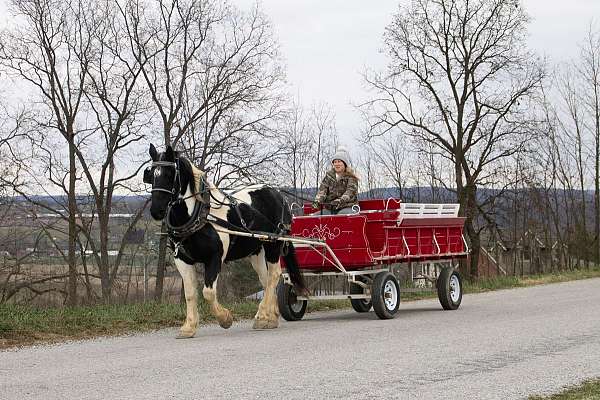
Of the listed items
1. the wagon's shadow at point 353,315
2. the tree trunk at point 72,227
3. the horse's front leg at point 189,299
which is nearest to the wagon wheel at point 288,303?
the wagon's shadow at point 353,315

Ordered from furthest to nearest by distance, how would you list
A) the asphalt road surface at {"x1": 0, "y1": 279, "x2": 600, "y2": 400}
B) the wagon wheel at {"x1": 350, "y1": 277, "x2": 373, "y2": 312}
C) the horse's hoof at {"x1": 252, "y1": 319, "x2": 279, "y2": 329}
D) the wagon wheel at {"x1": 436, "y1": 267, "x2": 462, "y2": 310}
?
the wagon wheel at {"x1": 436, "y1": 267, "x2": 462, "y2": 310}
the wagon wheel at {"x1": 350, "y1": 277, "x2": 373, "y2": 312}
the horse's hoof at {"x1": 252, "y1": 319, "x2": 279, "y2": 329}
the asphalt road surface at {"x1": 0, "y1": 279, "x2": 600, "y2": 400}

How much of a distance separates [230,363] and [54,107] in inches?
964

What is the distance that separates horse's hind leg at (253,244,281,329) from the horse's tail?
0.44 m

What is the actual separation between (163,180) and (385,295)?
438 centimetres

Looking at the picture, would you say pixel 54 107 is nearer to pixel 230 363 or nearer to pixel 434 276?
pixel 434 276

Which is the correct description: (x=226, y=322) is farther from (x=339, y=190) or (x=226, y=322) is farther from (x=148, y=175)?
(x=339, y=190)

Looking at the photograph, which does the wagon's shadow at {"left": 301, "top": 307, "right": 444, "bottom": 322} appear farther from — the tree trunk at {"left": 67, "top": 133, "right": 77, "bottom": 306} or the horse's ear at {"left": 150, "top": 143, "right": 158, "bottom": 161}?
the tree trunk at {"left": 67, "top": 133, "right": 77, "bottom": 306}

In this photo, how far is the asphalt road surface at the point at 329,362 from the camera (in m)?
6.42

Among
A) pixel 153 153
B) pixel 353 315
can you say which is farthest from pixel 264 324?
pixel 153 153

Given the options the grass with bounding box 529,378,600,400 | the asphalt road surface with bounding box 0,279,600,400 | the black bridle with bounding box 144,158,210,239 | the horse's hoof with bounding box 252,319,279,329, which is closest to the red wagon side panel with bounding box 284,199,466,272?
the asphalt road surface with bounding box 0,279,600,400

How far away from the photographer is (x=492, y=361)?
25.6 feet

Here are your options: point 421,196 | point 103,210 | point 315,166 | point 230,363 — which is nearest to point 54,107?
point 103,210

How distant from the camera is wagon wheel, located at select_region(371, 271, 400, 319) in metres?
11.9

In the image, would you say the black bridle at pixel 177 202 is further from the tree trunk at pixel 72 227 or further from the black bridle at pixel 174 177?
the tree trunk at pixel 72 227
